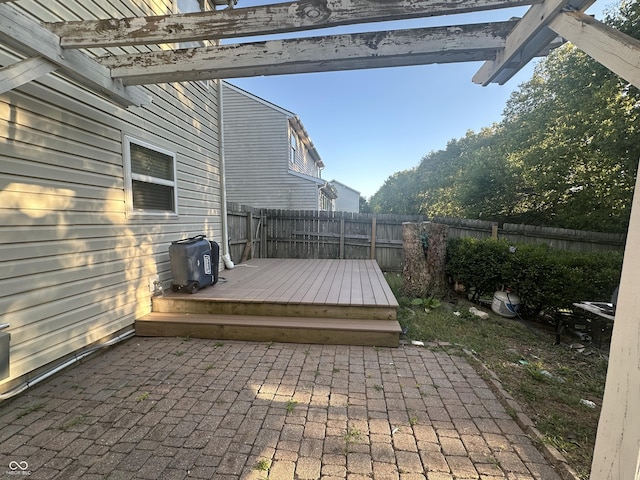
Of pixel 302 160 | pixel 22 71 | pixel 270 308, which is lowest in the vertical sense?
pixel 270 308

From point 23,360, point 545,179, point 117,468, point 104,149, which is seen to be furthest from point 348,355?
point 545,179

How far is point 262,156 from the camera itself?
38.5 feet

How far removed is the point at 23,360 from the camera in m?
A: 2.27

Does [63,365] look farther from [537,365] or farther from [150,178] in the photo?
[537,365]

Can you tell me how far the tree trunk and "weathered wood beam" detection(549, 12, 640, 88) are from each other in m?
4.40

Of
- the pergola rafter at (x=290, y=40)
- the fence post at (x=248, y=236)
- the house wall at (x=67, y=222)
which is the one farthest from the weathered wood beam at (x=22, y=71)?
the fence post at (x=248, y=236)

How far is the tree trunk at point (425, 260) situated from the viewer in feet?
18.7

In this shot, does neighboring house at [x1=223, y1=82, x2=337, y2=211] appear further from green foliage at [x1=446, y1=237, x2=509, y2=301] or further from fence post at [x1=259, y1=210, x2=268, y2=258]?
green foliage at [x1=446, y1=237, x2=509, y2=301]

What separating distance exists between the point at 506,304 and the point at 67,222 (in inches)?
246

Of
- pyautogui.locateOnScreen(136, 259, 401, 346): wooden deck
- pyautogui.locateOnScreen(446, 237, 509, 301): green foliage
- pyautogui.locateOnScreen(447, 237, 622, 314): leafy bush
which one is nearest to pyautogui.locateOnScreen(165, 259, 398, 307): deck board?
pyautogui.locateOnScreen(136, 259, 401, 346): wooden deck

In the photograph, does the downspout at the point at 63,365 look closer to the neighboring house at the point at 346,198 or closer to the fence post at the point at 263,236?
the fence post at the point at 263,236

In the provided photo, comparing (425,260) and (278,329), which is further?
(425,260)

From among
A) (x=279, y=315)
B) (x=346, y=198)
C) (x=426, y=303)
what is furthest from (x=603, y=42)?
(x=346, y=198)

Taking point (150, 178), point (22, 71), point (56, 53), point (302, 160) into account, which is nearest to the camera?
point (22, 71)
